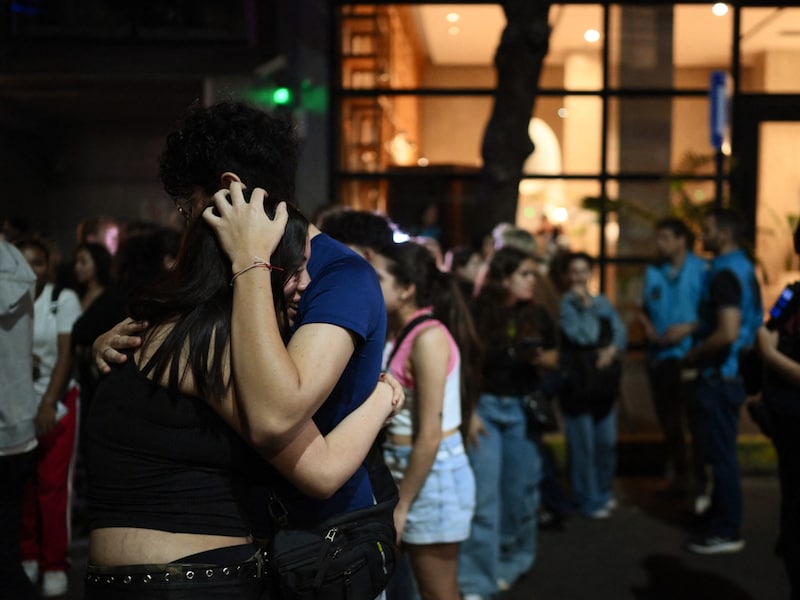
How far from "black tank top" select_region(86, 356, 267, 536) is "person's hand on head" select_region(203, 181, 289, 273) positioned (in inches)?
12.7

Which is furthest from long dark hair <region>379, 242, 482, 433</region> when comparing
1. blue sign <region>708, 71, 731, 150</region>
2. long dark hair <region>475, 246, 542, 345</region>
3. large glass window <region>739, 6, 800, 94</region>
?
large glass window <region>739, 6, 800, 94</region>

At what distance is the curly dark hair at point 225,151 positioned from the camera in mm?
2338

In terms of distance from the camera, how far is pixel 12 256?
167 inches

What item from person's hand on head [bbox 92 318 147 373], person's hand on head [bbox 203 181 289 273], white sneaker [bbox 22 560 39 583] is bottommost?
white sneaker [bbox 22 560 39 583]

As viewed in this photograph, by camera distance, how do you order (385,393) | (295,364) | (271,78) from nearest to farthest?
(295,364) → (385,393) → (271,78)

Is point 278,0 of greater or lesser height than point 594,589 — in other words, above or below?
above

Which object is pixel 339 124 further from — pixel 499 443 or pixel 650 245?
pixel 499 443

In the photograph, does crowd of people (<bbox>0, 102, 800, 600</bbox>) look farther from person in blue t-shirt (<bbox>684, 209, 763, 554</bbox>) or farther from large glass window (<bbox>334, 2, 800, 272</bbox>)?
large glass window (<bbox>334, 2, 800, 272</bbox>)

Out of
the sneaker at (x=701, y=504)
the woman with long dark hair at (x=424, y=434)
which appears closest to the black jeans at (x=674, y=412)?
the sneaker at (x=701, y=504)

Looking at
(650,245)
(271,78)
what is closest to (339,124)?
(271,78)

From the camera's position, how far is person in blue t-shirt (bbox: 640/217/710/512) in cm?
821

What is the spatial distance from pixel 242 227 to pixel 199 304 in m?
0.19

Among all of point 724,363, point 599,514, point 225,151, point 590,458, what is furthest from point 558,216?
point 225,151

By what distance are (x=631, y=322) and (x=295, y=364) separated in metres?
11.1
